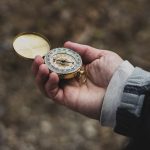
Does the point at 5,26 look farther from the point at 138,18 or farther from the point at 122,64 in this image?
the point at 122,64

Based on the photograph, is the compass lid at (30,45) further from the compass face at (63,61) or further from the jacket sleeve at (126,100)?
the jacket sleeve at (126,100)

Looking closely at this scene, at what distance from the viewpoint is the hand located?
2.07 m

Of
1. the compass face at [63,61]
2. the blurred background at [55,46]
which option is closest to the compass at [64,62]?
the compass face at [63,61]

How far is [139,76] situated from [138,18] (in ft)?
7.22

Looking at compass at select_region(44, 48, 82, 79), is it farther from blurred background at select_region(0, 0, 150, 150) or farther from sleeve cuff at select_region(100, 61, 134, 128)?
blurred background at select_region(0, 0, 150, 150)

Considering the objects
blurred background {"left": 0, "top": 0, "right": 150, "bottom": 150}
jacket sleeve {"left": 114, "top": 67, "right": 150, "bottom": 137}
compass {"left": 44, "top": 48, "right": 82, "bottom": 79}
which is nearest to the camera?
jacket sleeve {"left": 114, "top": 67, "right": 150, "bottom": 137}

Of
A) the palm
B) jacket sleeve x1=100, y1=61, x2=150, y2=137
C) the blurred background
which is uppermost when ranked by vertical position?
jacket sleeve x1=100, y1=61, x2=150, y2=137

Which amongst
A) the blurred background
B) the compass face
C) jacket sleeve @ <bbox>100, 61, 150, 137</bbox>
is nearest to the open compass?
the compass face

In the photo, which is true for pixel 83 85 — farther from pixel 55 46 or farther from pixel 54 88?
pixel 55 46

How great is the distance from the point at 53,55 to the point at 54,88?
0.22 metres

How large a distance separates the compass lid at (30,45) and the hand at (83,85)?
144 mm

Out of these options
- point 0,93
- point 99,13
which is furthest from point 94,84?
point 99,13

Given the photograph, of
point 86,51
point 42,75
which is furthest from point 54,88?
point 86,51

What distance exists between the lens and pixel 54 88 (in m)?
2.10
